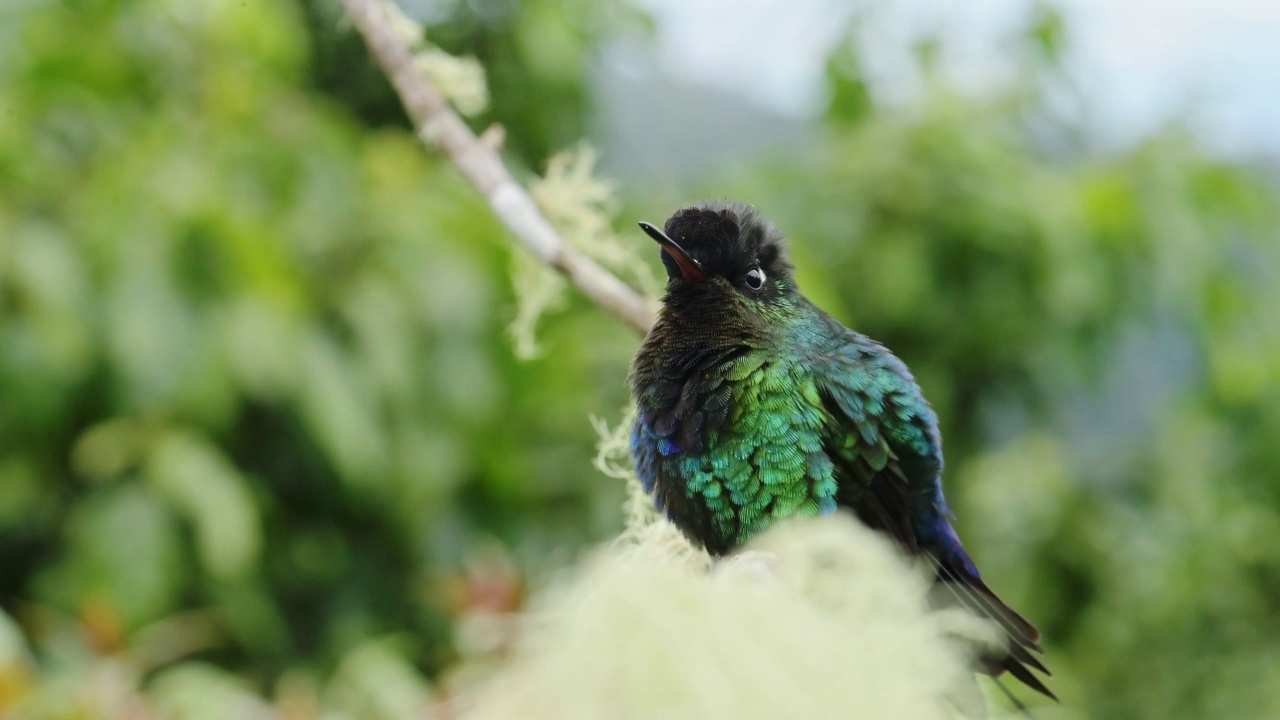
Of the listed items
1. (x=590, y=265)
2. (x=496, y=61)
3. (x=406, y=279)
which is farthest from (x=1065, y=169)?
(x=590, y=265)

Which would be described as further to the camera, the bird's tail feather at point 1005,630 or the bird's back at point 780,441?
the bird's back at point 780,441

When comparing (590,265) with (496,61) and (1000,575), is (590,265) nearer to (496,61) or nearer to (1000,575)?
(496,61)

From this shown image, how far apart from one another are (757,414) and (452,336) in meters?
1.94

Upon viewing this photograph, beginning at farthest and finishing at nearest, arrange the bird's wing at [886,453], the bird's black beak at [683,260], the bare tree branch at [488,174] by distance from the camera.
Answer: the bare tree branch at [488,174]
the bird's wing at [886,453]
the bird's black beak at [683,260]

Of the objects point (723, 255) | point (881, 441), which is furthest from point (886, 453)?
point (723, 255)

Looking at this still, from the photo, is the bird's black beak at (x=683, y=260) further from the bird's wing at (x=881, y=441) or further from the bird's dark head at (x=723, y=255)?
the bird's wing at (x=881, y=441)

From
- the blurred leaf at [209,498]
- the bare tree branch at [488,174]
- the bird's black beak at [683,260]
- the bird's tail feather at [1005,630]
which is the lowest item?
the bird's tail feather at [1005,630]

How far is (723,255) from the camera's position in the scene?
1377 millimetres

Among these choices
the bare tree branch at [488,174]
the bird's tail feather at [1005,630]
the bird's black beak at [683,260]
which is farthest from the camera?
the bare tree branch at [488,174]

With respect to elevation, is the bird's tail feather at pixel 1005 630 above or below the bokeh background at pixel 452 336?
below

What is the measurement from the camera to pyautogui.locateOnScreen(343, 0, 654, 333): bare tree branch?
5.01 ft

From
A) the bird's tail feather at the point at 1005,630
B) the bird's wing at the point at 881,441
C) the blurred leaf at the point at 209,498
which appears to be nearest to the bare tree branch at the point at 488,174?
the bird's wing at the point at 881,441

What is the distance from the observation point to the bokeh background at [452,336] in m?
3.01

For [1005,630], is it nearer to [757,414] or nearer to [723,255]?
[757,414]
